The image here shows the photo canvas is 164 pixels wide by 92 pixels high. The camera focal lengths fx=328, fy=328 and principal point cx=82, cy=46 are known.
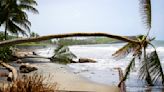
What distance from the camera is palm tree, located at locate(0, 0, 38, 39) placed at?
124 feet

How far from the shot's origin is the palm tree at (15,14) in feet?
124

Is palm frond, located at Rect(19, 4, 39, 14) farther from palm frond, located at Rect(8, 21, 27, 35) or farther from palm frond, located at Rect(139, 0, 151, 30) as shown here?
palm frond, located at Rect(139, 0, 151, 30)

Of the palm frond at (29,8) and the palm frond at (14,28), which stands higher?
the palm frond at (29,8)

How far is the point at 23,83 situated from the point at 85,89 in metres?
7.88

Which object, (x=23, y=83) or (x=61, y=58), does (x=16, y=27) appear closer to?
(x=61, y=58)

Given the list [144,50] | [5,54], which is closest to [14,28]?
[5,54]

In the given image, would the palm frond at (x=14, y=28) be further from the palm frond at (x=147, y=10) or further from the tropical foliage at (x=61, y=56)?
the palm frond at (x=147, y=10)

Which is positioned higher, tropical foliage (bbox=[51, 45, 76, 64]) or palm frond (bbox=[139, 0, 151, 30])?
palm frond (bbox=[139, 0, 151, 30])

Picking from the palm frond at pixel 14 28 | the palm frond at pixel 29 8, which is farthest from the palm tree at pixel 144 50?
the palm frond at pixel 14 28

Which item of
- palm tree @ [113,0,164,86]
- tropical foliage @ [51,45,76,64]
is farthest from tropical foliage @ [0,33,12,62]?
palm tree @ [113,0,164,86]

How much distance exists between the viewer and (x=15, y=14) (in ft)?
129

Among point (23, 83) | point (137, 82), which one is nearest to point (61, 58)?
point (137, 82)

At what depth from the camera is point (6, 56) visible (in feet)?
102

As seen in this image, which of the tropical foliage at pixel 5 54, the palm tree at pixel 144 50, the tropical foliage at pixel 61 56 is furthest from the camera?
the tropical foliage at pixel 61 56
